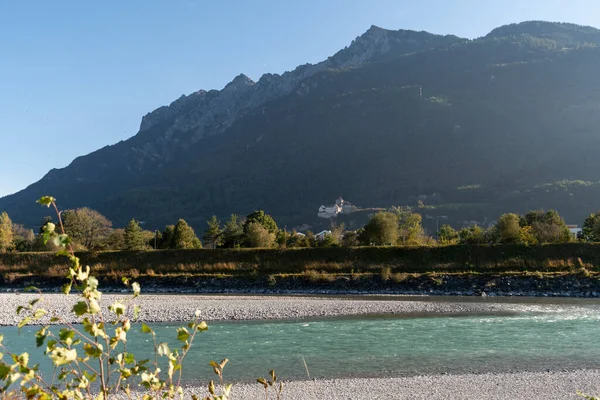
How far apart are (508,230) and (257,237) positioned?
31.5m

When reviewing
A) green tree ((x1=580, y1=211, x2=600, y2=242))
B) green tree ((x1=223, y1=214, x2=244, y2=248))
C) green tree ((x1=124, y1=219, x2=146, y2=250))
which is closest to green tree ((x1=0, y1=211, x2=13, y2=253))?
green tree ((x1=124, y1=219, x2=146, y2=250))

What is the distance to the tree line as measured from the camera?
58250 mm

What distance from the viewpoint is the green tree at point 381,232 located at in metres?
60.2

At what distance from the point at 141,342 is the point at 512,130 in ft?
577

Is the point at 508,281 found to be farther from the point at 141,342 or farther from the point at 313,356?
the point at 141,342

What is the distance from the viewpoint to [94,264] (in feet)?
172

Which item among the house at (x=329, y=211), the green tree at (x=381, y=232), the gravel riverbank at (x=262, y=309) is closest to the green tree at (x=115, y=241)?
the green tree at (x=381, y=232)

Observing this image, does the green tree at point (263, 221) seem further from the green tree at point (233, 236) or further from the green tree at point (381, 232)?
the green tree at point (381, 232)

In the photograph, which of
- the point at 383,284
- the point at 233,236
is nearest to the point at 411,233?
the point at 233,236

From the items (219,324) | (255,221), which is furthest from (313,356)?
(255,221)

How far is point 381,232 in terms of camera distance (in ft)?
197

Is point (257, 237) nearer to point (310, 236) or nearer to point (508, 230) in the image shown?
point (310, 236)

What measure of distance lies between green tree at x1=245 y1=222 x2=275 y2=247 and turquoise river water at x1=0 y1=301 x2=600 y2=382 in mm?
38107

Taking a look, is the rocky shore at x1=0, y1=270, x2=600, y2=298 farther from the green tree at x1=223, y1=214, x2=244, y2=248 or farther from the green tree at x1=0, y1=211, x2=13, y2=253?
the green tree at x1=0, y1=211, x2=13, y2=253
